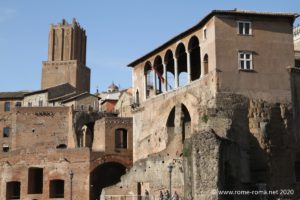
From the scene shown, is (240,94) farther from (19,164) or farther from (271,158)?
(19,164)

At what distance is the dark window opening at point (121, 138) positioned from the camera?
5425 centimetres

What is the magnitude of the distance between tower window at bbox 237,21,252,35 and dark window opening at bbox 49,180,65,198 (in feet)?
75.1

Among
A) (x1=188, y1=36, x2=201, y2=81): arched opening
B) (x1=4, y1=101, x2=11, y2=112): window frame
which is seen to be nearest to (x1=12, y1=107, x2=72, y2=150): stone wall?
(x1=4, y1=101, x2=11, y2=112): window frame

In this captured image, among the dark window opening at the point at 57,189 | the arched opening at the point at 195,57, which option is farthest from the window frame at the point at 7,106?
the arched opening at the point at 195,57

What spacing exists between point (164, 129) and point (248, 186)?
10434 millimetres

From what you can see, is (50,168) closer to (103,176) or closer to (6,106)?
(103,176)

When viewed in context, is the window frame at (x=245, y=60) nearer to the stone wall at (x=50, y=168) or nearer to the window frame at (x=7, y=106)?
the stone wall at (x=50, y=168)

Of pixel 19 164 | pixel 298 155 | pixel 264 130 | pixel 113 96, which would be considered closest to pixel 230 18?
pixel 264 130

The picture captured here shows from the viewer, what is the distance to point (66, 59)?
8644cm

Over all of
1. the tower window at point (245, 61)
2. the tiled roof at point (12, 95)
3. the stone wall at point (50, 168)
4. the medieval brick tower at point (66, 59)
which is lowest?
the stone wall at point (50, 168)

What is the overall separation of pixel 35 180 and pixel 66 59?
3526 cm

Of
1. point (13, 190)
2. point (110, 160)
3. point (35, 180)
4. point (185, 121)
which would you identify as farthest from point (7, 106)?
point (185, 121)

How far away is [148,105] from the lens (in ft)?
157

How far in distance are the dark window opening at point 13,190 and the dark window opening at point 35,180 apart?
5.96ft
